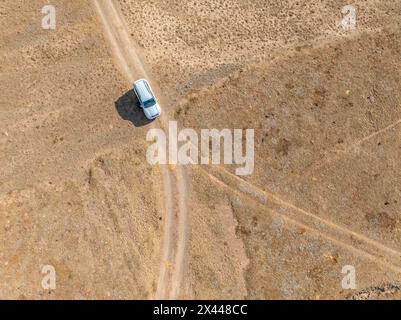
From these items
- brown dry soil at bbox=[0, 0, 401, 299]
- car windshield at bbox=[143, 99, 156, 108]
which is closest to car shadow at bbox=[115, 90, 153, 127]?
brown dry soil at bbox=[0, 0, 401, 299]

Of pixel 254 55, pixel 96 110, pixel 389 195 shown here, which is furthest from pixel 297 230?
pixel 96 110

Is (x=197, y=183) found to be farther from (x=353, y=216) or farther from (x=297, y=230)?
(x=353, y=216)

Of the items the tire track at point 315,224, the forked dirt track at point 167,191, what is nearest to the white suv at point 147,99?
the forked dirt track at point 167,191

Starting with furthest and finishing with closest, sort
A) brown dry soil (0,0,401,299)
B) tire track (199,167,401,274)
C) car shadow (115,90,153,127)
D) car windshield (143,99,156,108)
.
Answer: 1. car shadow (115,90,153,127)
2. tire track (199,167,401,274)
3. car windshield (143,99,156,108)
4. brown dry soil (0,0,401,299)

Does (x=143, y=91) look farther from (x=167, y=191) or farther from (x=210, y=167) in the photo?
(x=167, y=191)

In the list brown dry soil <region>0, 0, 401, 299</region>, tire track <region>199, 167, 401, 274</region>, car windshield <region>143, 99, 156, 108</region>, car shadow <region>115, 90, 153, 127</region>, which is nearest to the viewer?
brown dry soil <region>0, 0, 401, 299</region>

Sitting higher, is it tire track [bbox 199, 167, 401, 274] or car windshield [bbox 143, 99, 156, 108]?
car windshield [bbox 143, 99, 156, 108]

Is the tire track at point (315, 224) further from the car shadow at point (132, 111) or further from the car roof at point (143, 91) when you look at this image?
the car roof at point (143, 91)

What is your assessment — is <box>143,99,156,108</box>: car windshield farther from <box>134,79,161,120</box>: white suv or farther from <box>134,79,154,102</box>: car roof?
<box>134,79,154,102</box>: car roof
